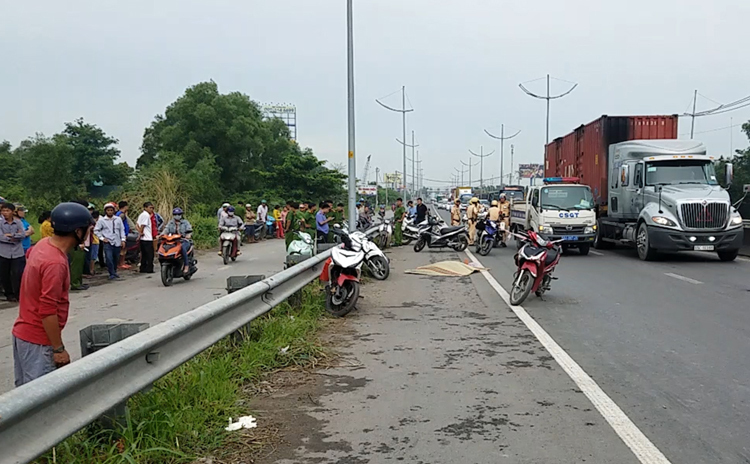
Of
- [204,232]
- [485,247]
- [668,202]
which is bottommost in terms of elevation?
[485,247]

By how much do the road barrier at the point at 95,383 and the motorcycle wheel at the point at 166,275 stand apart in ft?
26.2

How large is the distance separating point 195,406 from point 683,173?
53.0 ft

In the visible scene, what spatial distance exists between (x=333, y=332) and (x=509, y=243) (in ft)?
56.8

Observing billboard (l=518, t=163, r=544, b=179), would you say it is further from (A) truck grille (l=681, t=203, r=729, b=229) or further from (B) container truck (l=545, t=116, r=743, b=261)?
(A) truck grille (l=681, t=203, r=729, b=229)

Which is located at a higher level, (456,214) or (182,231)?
(182,231)

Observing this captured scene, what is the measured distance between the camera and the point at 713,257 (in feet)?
59.9

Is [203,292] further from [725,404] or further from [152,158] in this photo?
[152,158]

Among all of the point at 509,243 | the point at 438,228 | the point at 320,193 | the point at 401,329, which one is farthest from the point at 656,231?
the point at 320,193

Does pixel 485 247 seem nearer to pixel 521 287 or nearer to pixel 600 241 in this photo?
pixel 600 241

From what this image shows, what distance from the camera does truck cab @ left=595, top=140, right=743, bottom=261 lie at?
16.1 m

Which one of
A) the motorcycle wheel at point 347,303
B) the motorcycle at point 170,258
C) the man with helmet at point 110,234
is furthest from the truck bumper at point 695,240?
the man with helmet at point 110,234

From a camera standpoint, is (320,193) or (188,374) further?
(320,193)

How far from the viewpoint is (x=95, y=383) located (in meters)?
3.46

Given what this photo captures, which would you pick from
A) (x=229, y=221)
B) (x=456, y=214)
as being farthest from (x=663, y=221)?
(x=229, y=221)
